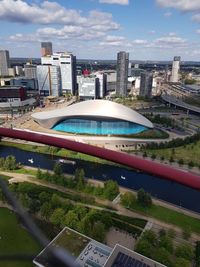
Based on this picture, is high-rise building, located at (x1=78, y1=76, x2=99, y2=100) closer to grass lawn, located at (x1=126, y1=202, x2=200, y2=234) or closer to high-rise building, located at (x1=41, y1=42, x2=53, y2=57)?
grass lawn, located at (x1=126, y1=202, x2=200, y2=234)

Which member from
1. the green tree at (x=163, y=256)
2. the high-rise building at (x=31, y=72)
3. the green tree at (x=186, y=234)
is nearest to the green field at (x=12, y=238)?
the green tree at (x=163, y=256)

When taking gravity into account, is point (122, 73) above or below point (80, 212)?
above

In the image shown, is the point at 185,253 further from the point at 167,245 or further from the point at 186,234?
the point at 186,234

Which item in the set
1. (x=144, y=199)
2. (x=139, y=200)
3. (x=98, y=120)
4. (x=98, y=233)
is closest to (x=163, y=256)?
(x=98, y=233)

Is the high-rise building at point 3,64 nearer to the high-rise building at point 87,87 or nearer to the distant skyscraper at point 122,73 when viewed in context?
the high-rise building at point 87,87

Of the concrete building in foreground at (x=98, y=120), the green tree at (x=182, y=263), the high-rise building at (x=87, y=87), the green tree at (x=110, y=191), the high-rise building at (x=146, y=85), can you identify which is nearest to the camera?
the green tree at (x=182, y=263)

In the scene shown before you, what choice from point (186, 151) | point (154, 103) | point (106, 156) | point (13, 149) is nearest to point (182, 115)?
point (154, 103)

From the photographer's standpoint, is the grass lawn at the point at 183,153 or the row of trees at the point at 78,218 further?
the grass lawn at the point at 183,153
